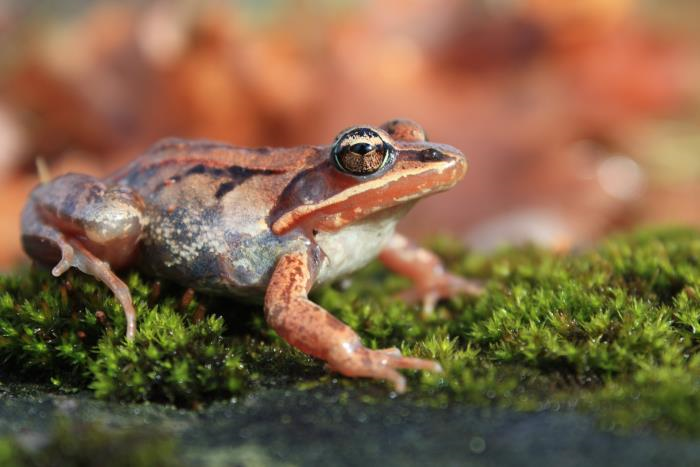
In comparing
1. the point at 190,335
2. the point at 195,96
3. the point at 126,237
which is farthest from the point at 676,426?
the point at 195,96

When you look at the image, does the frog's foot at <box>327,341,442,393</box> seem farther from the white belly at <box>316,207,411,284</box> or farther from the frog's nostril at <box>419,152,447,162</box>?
the frog's nostril at <box>419,152,447,162</box>

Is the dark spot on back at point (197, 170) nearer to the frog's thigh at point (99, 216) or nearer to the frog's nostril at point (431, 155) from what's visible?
the frog's thigh at point (99, 216)

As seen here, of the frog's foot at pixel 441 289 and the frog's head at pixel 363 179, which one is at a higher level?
the frog's head at pixel 363 179

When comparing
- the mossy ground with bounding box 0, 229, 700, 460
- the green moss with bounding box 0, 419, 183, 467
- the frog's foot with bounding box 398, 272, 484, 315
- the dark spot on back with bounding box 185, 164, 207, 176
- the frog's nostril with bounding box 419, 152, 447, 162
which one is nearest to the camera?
the green moss with bounding box 0, 419, 183, 467

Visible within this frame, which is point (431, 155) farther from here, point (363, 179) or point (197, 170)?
point (197, 170)

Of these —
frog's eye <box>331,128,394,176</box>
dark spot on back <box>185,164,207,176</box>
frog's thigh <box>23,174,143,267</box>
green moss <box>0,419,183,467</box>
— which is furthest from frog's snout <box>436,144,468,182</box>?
green moss <box>0,419,183,467</box>

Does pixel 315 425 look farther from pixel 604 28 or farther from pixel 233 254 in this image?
pixel 604 28

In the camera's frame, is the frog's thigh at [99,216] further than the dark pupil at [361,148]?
Yes

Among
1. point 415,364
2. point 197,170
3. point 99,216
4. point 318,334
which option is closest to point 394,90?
point 197,170

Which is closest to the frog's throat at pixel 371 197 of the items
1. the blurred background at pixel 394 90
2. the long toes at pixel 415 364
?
the long toes at pixel 415 364
